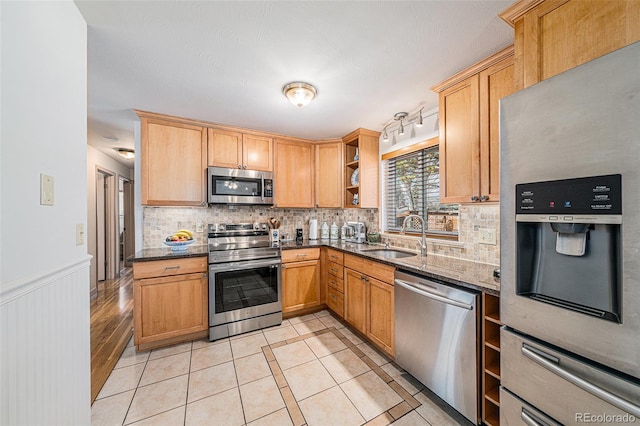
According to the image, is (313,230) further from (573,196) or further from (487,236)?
(573,196)

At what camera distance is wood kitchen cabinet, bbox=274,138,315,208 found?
3.27 m

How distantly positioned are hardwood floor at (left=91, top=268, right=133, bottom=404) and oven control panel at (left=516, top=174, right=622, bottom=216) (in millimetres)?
2884

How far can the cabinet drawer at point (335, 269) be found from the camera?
278cm

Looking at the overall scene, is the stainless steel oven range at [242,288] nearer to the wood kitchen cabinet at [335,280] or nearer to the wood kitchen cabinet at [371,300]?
the wood kitchen cabinet at [335,280]

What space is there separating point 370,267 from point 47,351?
205 cm

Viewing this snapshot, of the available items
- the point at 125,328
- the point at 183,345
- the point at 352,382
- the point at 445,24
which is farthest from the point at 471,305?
the point at 125,328

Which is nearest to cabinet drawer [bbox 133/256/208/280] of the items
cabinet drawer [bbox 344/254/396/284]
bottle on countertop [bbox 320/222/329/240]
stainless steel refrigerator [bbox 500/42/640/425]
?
cabinet drawer [bbox 344/254/396/284]

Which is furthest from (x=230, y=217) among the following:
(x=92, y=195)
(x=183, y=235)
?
(x=92, y=195)

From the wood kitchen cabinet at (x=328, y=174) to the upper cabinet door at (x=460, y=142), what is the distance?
5.40 ft

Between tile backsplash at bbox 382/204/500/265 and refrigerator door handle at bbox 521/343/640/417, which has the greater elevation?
tile backsplash at bbox 382/204/500/265

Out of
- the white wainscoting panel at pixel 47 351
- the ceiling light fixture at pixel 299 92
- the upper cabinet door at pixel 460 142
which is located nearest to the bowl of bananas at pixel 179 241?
the white wainscoting panel at pixel 47 351

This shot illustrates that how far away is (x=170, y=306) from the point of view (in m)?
2.35

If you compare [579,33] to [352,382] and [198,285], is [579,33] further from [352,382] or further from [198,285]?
[198,285]

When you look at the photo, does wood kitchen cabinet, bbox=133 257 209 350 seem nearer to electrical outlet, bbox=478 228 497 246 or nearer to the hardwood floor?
the hardwood floor
